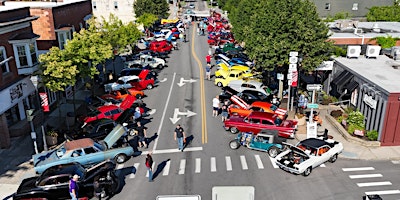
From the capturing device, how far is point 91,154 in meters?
20.2

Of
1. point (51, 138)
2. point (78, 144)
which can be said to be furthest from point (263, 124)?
point (51, 138)

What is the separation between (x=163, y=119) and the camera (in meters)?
27.9

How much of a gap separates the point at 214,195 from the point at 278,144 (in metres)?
15.1

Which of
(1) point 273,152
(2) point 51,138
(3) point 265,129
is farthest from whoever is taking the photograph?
(2) point 51,138

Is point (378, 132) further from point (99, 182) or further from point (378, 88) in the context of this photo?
point (99, 182)

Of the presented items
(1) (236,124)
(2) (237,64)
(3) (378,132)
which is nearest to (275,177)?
(1) (236,124)

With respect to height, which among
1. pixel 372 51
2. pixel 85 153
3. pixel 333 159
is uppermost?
pixel 372 51

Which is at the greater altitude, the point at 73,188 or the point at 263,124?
the point at 263,124

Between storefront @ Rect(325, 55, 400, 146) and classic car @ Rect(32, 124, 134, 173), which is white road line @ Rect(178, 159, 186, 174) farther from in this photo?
storefront @ Rect(325, 55, 400, 146)

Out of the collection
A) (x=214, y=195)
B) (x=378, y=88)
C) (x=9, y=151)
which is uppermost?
(x=214, y=195)

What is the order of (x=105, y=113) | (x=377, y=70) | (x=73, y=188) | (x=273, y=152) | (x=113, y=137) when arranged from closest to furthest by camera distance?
(x=73, y=188)
(x=273, y=152)
(x=113, y=137)
(x=105, y=113)
(x=377, y=70)

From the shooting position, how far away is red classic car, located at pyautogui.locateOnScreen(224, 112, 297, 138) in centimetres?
2347

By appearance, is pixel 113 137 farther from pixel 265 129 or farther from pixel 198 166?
pixel 265 129

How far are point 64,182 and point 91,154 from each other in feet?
10.1
